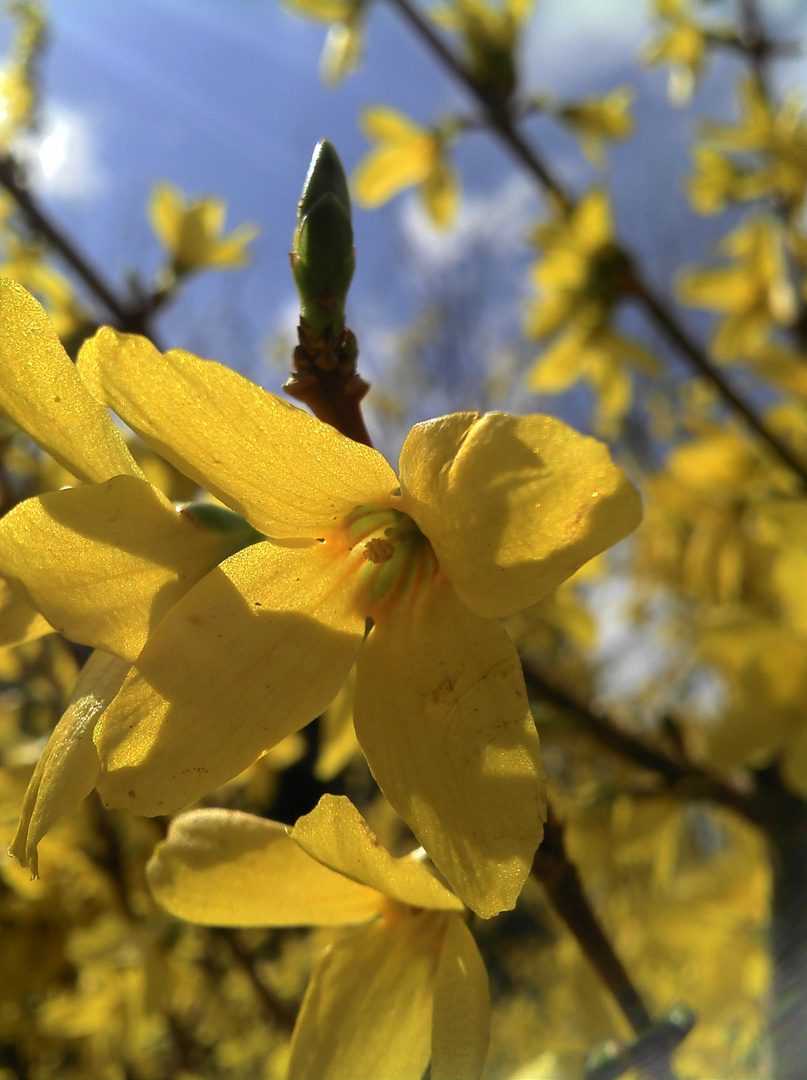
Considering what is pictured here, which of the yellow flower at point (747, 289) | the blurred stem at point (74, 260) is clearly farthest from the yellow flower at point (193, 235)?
the yellow flower at point (747, 289)

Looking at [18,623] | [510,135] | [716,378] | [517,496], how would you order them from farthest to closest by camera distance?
[510,135], [716,378], [18,623], [517,496]

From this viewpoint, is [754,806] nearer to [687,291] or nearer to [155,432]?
[155,432]

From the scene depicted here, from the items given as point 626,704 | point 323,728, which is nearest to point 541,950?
point 626,704

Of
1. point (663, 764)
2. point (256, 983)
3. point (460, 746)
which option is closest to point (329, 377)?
point (460, 746)

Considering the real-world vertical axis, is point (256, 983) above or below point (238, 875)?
below

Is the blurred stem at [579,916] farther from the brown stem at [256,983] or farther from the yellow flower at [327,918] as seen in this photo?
the brown stem at [256,983]

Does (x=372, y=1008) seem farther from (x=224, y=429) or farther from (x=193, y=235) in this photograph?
(x=193, y=235)

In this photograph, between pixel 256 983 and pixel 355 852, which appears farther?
pixel 256 983
